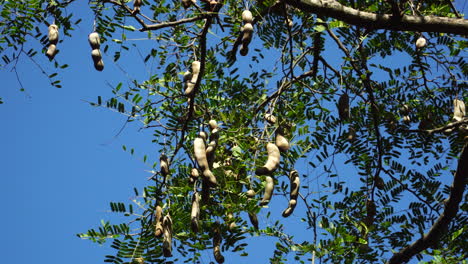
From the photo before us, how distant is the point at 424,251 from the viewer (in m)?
3.63

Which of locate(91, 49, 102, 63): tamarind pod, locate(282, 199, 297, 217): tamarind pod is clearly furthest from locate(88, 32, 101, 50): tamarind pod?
locate(282, 199, 297, 217): tamarind pod

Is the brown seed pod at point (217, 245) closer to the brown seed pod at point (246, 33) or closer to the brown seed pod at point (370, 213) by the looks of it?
the brown seed pod at point (246, 33)

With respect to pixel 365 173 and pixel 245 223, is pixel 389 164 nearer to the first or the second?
pixel 365 173

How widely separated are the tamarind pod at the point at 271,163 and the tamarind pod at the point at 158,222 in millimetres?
482

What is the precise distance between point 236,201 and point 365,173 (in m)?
1.13

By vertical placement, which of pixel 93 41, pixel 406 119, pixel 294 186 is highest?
pixel 406 119

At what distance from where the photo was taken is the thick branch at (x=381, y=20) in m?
2.57

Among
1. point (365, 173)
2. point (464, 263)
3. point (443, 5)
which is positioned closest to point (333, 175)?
point (365, 173)

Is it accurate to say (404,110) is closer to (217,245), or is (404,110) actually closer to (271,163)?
(217,245)

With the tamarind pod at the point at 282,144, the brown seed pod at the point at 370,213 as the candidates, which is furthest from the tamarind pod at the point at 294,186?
the brown seed pod at the point at 370,213

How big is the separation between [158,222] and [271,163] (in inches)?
21.4

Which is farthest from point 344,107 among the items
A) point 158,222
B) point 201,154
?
point 158,222

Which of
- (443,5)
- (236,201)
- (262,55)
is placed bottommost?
(236,201)

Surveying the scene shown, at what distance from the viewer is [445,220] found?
11.2ft
